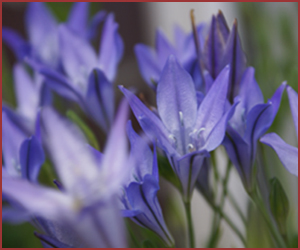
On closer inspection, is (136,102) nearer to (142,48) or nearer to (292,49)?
(142,48)

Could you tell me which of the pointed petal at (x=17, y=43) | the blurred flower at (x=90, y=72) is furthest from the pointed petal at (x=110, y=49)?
the pointed petal at (x=17, y=43)

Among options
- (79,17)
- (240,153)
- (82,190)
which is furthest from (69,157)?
(79,17)

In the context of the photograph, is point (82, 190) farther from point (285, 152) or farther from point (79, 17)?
point (79, 17)

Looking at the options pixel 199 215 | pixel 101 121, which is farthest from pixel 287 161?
pixel 199 215

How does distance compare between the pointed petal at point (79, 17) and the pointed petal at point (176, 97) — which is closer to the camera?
the pointed petal at point (176, 97)

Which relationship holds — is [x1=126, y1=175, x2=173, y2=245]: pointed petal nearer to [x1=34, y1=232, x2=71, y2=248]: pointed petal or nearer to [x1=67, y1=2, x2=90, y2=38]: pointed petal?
[x1=34, y1=232, x2=71, y2=248]: pointed petal

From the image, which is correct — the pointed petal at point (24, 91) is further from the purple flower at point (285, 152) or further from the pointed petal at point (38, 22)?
the purple flower at point (285, 152)

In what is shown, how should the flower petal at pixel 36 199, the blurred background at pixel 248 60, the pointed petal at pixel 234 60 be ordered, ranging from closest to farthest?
the flower petal at pixel 36 199
the pointed petal at pixel 234 60
the blurred background at pixel 248 60
